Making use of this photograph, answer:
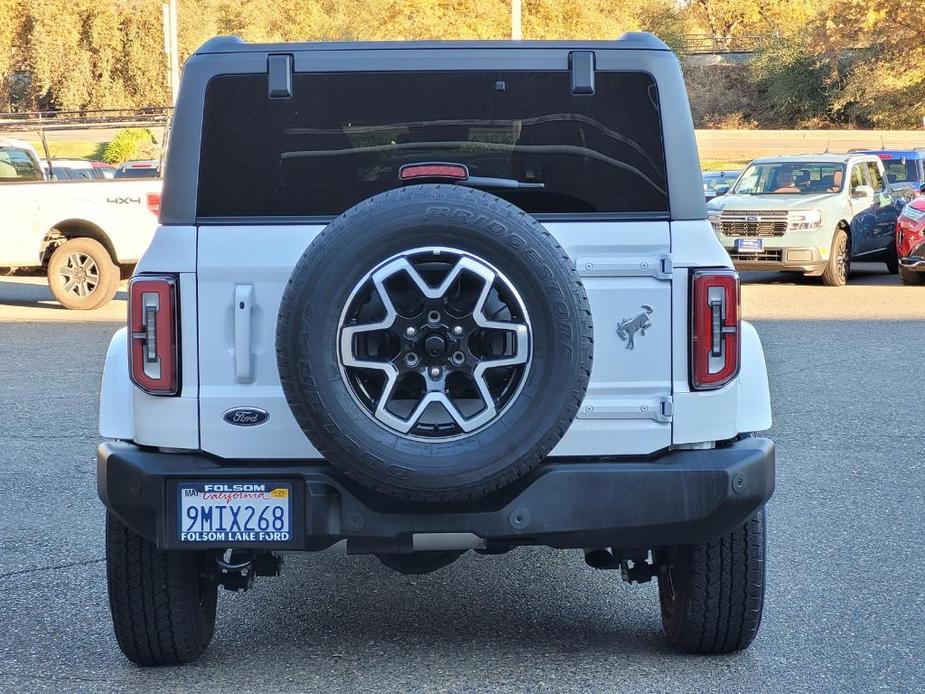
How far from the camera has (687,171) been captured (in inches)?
164

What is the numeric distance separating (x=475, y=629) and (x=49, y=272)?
38.3 feet

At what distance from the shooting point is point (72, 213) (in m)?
15.1

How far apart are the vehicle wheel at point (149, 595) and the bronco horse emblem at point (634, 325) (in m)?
1.53

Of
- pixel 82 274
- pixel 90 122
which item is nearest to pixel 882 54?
pixel 90 122

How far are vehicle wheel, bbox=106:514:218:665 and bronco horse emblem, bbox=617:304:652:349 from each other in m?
1.53

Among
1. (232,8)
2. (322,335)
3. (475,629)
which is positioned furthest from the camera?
(232,8)

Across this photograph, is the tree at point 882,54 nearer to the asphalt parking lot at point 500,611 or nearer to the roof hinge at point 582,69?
the asphalt parking lot at point 500,611

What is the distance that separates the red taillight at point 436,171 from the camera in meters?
4.13

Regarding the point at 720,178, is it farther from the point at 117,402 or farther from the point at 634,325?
the point at 117,402

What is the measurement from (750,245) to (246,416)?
15.2m

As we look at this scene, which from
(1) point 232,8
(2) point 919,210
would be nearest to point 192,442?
(2) point 919,210

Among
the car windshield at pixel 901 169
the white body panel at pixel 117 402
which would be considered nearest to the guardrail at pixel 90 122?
the car windshield at pixel 901 169

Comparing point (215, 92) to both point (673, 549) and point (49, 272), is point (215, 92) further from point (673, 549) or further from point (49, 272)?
point (49, 272)

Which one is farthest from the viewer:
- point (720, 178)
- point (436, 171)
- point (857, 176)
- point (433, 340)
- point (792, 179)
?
point (720, 178)
